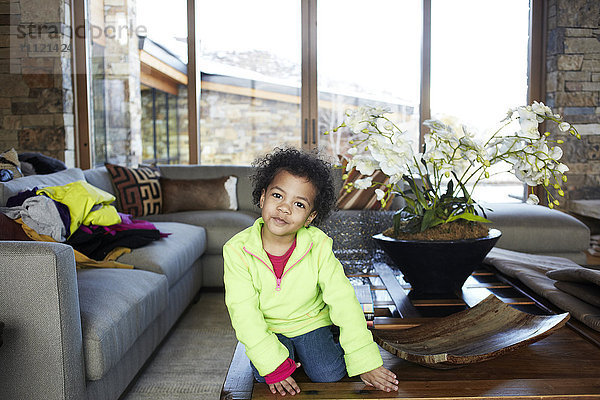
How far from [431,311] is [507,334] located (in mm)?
302

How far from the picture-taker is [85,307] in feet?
5.83

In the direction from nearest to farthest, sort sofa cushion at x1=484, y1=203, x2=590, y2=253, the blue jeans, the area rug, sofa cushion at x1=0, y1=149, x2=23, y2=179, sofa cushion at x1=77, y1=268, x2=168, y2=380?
the blue jeans, sofa cushion at x1=77, y1=268, x2=168, y2=380, the area rug, sofa cushion at x1=0, y1=149, x2=23, y2=179, sofa cushion at x1=484, y1=203, x2=590, y2=253

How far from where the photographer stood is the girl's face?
4.67 feet

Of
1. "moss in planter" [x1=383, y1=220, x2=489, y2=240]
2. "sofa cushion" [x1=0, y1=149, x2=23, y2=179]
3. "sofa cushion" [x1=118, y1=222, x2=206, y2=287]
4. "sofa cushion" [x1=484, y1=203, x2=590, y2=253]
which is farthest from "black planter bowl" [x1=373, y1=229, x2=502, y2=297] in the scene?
"sofa cushion" [x1=0, y1=149, x2=23, y2=179]

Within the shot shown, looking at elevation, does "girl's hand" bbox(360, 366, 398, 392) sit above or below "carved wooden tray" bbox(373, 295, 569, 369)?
below

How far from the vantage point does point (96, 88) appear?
17.9 feet

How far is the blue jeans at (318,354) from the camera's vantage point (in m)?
1.29

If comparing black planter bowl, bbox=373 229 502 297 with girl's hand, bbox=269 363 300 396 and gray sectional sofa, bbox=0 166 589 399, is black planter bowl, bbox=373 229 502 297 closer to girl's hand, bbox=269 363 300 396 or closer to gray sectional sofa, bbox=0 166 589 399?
gray sectional sofa, bbox=0 166 589 399

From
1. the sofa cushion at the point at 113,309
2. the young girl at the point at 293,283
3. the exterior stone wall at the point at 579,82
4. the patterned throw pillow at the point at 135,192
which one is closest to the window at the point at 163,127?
the patterned throw pillow at the point at 135,192

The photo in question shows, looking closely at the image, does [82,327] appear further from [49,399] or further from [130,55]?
[130,55]

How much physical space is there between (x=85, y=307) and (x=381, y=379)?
3.32 feet

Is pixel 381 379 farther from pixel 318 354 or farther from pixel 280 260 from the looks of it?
pixel 280 260

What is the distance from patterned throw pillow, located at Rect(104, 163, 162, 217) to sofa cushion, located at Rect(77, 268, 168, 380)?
1.51 m

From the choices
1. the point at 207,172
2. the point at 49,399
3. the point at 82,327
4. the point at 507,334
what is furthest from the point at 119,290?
the point at 207,172
